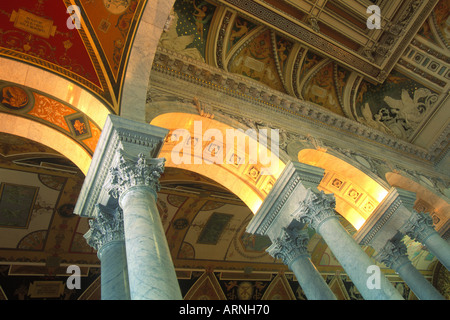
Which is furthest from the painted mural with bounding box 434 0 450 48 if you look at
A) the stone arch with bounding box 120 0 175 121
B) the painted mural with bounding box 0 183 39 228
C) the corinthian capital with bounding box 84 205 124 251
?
the painted mural with bounding box 0 183 39 228

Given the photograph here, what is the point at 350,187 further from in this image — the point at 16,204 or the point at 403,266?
the point at 16,204

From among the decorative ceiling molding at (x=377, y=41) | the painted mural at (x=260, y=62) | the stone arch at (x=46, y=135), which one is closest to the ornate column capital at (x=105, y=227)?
the stone arch at (x=46, y=135)

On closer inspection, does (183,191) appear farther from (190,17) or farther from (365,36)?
(365,36)

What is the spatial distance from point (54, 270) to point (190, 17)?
7080mm

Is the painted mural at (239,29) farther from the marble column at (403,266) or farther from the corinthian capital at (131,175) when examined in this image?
the marble column at (403,266)

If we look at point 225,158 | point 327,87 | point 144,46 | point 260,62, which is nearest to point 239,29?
point 260,62

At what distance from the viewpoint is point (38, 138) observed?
18.6 ft

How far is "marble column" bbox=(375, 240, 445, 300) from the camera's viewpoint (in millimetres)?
6594

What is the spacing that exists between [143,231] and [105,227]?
124 centimetres

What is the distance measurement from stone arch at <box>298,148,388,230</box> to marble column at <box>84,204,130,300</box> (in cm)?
451

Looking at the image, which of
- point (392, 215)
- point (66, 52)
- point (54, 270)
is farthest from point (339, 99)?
point (54, 270)

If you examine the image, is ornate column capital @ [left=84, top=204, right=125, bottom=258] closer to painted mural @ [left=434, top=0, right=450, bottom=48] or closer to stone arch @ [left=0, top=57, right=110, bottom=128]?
stone arch @ [left=0, top=57, right=110, bottom=128]

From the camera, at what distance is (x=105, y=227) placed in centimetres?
447

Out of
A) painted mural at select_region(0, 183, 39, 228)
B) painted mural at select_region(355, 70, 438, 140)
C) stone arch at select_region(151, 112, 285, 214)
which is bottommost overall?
stone arch at select_region(151, 112, 285, 214)
